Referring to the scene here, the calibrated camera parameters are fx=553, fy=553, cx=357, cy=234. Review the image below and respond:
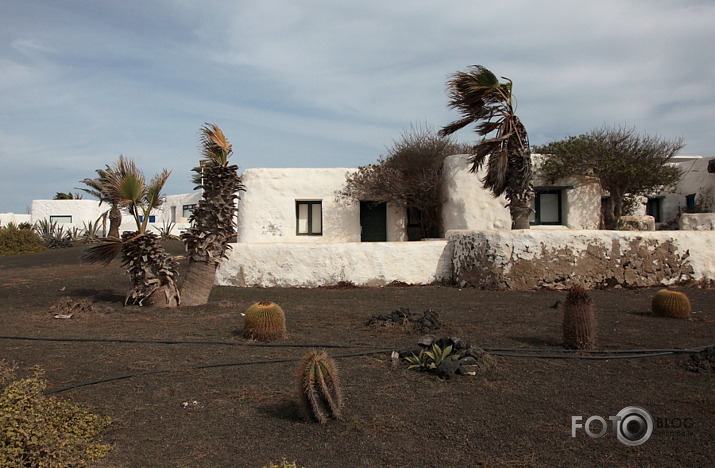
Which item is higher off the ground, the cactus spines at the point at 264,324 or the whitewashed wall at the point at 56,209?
the whitewashed wall at the point at 56,209

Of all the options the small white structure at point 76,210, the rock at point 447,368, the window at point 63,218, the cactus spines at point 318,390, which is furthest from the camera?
the window at point 63,218

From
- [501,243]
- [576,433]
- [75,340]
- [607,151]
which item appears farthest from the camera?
[607,151]

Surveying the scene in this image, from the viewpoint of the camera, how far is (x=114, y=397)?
516cm

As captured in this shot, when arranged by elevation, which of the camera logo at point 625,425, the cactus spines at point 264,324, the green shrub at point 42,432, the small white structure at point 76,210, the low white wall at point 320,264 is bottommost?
the camera logo at point 625,425

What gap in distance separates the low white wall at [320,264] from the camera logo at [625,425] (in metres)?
8.96

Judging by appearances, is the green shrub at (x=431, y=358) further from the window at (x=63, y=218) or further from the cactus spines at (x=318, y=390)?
the window at (x=63, y=218)

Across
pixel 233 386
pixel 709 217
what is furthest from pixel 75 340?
pixel 709 217

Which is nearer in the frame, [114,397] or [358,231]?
[114,397]

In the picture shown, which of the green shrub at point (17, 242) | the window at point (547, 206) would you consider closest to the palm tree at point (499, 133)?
the window at point (547, 206)

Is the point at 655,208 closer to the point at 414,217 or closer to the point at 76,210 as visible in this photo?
the point at 414,217

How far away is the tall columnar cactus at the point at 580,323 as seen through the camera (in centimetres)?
660

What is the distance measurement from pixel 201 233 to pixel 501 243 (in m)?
6.42

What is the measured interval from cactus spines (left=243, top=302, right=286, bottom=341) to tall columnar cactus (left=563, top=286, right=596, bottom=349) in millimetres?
3648

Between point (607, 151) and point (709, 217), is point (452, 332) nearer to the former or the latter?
point (607, 151)
